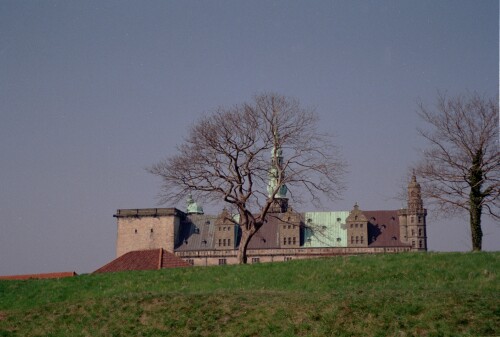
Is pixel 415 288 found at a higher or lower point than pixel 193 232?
lower

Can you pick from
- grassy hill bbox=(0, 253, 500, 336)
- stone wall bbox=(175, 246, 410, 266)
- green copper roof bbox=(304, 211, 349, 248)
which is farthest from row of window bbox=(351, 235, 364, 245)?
grassy hill bbox=(0, 253, 500, 336)

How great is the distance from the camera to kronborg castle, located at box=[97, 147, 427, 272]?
105 m

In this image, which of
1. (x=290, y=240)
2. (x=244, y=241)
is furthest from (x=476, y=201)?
(x=290, y=240)

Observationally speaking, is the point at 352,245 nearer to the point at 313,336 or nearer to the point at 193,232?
the point at 193,232

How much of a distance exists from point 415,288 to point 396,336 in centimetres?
568

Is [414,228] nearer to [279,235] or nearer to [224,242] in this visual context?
[279,235]

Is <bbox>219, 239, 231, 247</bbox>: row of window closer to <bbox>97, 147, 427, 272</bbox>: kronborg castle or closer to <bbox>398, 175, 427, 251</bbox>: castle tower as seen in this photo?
<bbox>97, 147, 427, 272</bbox>: kronborg castle

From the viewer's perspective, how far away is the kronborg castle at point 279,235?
344 ft

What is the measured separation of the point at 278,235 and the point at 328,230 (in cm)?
828

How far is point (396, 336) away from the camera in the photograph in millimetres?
17734

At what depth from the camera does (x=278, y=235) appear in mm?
108500

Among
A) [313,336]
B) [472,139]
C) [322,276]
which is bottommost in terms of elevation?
[313,336]

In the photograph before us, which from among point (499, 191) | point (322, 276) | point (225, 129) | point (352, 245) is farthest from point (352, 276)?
point (352, 245)

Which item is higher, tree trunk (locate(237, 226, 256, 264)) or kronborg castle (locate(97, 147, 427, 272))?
kronborg castle (locate(97, 147, 427, 272))
